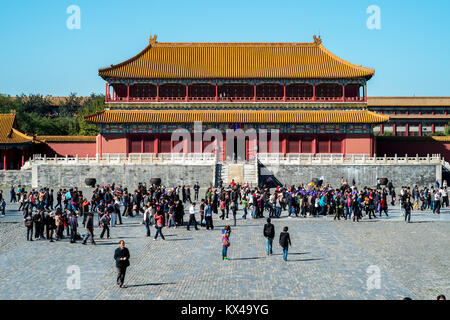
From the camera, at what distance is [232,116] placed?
168ft

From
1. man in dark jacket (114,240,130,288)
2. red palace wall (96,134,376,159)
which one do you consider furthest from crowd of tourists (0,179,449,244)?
red palace wall (96,134,376,159)

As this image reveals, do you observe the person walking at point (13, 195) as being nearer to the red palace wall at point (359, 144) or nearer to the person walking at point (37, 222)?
the person walking at point (37, 222)

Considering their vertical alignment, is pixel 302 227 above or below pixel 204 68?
below

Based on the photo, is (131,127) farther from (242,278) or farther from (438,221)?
(242,278)

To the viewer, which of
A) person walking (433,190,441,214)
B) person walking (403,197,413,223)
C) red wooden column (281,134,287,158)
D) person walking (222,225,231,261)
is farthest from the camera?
red wooden column (281,134,287,158)

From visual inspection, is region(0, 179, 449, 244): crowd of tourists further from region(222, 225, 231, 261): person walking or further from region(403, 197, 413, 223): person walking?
region(222, 225, 231, 261): person walking

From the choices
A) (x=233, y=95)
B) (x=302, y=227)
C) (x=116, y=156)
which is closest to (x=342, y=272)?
(x=302, y=227)

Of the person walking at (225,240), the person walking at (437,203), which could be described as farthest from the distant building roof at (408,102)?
the person walking at (225,240)

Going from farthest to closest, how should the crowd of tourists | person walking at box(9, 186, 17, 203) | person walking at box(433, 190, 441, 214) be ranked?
person walking at box(9, 186, 17, 203) → person walking at box(433, 190, 441, 214) → the crowd of tourists

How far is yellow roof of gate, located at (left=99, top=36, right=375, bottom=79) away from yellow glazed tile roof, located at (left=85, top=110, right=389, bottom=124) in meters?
3.79

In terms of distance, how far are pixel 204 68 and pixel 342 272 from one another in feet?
133

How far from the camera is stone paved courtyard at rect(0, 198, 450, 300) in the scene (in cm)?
1408

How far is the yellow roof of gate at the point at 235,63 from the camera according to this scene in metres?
52.5
